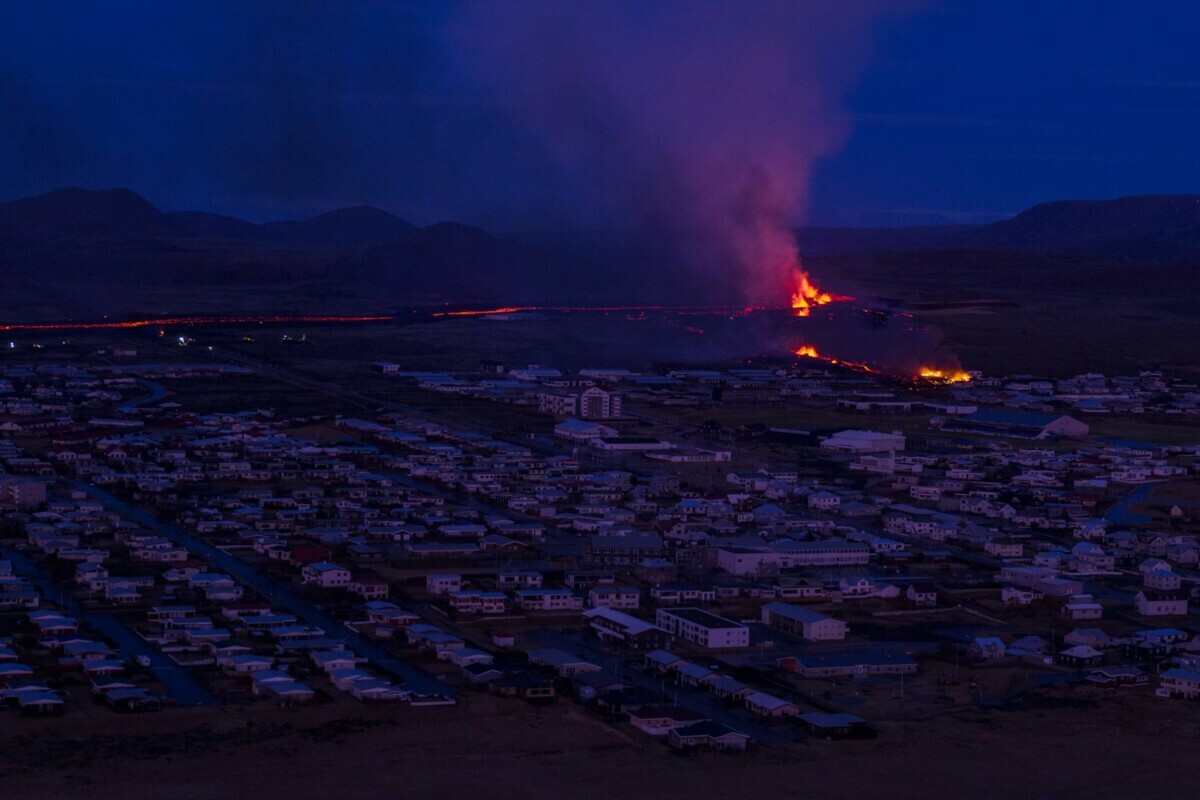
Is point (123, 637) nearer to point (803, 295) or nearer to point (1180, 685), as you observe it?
point (1180, 685)

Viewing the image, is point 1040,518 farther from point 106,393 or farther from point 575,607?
point 106,393

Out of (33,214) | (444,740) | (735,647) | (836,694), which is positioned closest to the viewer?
(444,740)

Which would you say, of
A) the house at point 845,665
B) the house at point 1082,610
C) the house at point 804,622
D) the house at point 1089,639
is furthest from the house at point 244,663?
the house at point 1082,610

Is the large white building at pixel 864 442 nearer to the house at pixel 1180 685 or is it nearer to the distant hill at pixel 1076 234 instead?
the house at pixel 1180 685

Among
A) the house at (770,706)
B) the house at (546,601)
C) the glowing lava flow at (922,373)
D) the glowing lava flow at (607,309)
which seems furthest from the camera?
the glowing lava flow at (607,309)

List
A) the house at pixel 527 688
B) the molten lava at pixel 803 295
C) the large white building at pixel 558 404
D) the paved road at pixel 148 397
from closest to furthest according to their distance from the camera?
the house at pixel 527 688, the paved road at pixel 148 397, the large white building at pixel 558 404, the molten lava at pixel 803 295

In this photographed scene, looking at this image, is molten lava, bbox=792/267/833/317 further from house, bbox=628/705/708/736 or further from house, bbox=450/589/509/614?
house, bbox=628/705/708/736

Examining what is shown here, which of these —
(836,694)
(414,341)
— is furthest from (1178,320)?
(836,694)
